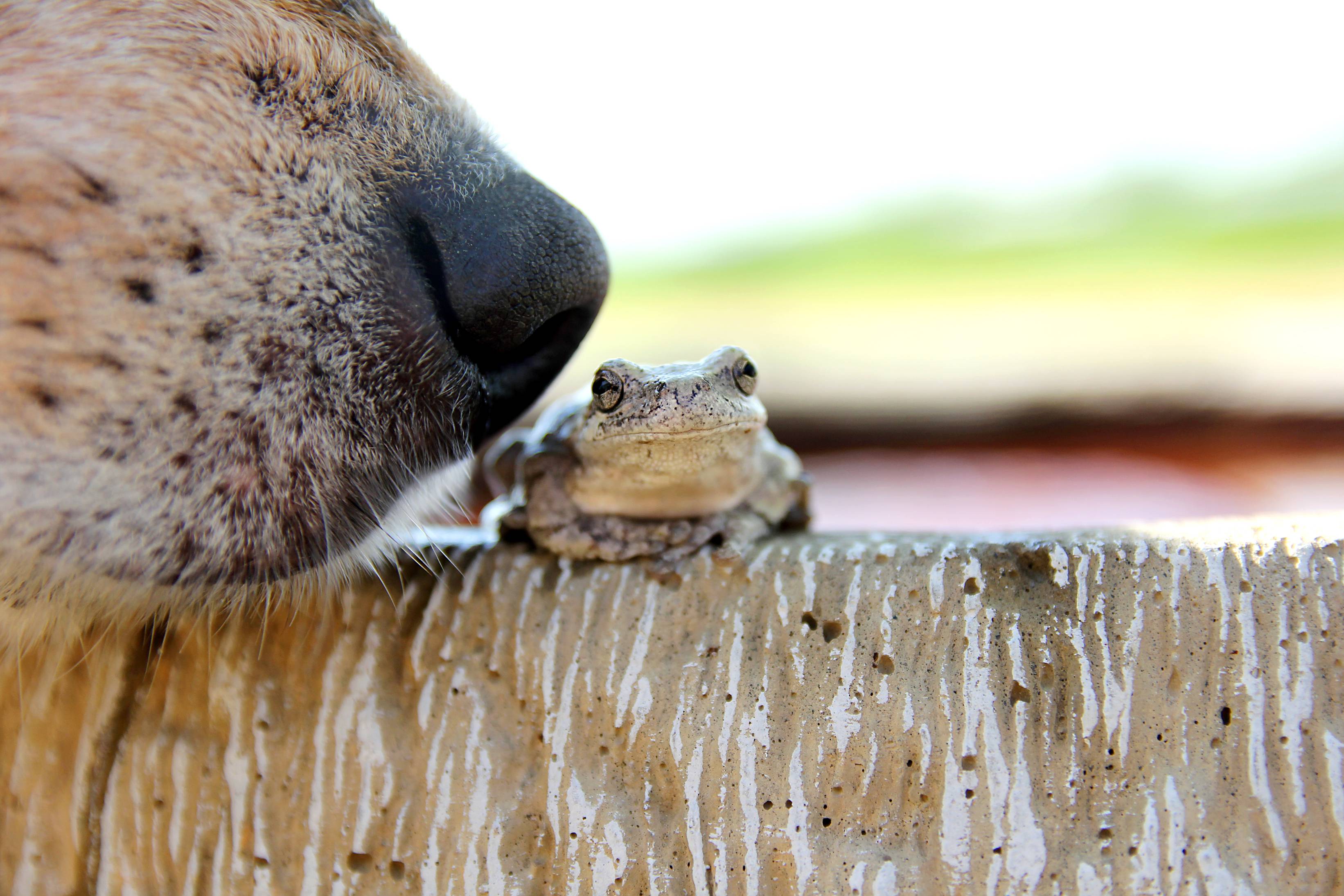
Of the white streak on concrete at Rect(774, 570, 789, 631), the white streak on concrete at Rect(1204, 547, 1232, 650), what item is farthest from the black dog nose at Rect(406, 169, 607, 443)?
the white streak on concrete at Rect(1204, 547, 1232, 650)

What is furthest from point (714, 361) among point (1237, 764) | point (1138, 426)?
point (1138, 426)

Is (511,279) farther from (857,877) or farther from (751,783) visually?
(857,877)

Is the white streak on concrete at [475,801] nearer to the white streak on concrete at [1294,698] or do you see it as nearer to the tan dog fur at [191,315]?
the tan dog fur at [191,315]

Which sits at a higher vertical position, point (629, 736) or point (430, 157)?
point (430, 157)

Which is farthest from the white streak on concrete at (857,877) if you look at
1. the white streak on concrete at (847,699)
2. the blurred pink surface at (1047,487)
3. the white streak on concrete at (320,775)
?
the blurred pink surface at (1047,487)

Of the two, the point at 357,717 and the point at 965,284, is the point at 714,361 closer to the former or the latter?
the point at 357,717

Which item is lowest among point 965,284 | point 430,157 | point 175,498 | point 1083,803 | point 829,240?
point 1083,803

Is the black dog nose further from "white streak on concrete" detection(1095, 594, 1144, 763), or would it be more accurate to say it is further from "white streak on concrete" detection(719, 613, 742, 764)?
"white streak on concrete" detection(1095, 594, 1144, 763)
